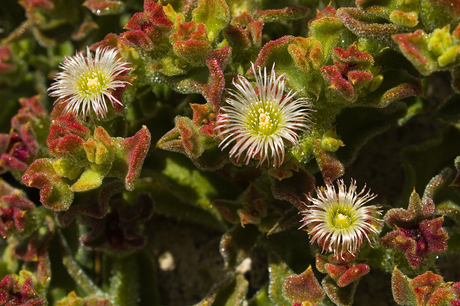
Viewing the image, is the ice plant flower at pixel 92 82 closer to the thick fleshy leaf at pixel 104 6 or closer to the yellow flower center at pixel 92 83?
the yellow flower center at pixel 92 83

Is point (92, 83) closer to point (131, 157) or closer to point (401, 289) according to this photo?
point (131, 157)

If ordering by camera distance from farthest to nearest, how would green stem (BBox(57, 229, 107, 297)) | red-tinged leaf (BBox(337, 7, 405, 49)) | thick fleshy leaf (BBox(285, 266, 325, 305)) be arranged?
green stem (BBox(57, 229, 107, 297)), thick fleshy leaf (BBox(285, 266, 325, 305)), red-tinged leaf (BBox(337, 7, 405, 49))

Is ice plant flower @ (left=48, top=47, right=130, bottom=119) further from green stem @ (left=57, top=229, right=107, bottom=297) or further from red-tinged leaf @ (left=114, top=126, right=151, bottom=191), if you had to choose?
green stem @ (left=57, top=229, right=107, bottom=297)

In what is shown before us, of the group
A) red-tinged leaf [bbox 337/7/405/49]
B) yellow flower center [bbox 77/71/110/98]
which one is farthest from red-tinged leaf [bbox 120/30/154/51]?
red-tinged leaf [bbox 337/7/405/49]

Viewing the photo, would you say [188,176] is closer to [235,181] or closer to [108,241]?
[235,181]

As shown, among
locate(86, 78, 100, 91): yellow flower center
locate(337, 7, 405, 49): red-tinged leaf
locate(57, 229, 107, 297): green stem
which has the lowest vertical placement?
locate(57, 229, 107, 297): green stem

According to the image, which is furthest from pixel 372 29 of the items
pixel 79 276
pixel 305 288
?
pixel 79 276
